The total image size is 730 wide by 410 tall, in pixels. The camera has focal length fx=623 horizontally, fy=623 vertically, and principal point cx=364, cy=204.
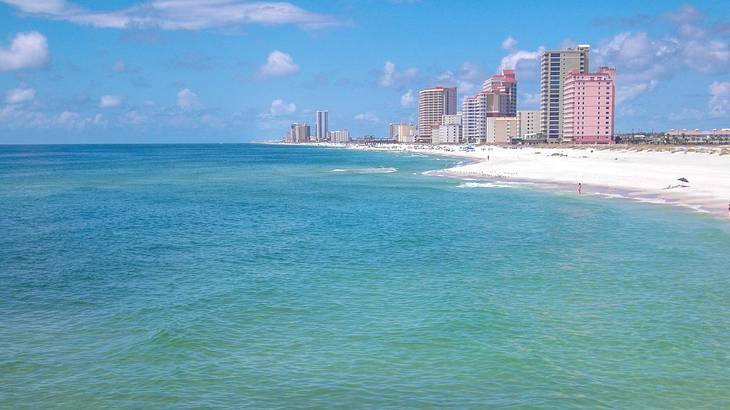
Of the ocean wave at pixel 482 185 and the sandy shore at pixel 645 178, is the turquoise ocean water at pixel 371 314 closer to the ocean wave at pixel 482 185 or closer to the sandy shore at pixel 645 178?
the sandy shore at pixel 645 178

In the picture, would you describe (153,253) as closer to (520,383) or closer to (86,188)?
(520,383)

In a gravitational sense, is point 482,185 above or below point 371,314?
above

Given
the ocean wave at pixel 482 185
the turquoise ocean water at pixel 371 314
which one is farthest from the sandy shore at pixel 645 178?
the turquoise ocean water at pixel 371 314

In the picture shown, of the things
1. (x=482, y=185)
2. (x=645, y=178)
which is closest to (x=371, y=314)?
(x=482, y=185)

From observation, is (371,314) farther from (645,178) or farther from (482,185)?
(645,178)

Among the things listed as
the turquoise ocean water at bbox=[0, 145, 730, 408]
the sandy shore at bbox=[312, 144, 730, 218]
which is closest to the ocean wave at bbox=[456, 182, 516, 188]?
the sandy shore at bbox=[312, 144, 730, 218]

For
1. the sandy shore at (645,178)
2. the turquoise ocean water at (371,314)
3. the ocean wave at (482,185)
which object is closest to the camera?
the turquoise ocean water at (371,314)

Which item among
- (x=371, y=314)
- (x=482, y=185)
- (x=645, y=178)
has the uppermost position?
(x=645, y=178)

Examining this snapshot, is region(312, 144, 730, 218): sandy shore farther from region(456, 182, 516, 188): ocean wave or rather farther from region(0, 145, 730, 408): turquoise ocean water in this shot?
region(0, 145, 730, 408): turquoise ocean water

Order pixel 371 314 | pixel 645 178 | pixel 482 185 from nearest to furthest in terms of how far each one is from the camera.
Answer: pixel 371 314 < pixel 645 178 < pixel 482 185
